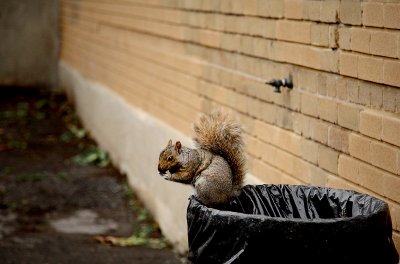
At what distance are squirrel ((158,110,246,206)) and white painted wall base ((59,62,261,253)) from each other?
1.82 meters

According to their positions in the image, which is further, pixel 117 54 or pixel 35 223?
pixel 117 54

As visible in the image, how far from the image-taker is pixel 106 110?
1105 centimetres

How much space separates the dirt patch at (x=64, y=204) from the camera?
7.08m

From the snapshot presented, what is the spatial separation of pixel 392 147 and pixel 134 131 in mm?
5823

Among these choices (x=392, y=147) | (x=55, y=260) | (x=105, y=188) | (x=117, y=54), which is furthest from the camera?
(x=117, y=54)

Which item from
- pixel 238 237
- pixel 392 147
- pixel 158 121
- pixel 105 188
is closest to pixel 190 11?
pixel 158 121

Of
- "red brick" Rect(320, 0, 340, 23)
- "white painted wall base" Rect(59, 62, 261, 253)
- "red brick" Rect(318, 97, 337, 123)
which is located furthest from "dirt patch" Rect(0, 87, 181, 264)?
"red brick" Rect(320, 0, 340, 23)

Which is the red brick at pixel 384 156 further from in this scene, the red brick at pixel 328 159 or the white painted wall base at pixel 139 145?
the white painted wall base at pixel 139 145

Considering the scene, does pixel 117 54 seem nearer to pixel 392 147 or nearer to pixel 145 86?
pixel 145 86

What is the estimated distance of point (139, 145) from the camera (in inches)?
358

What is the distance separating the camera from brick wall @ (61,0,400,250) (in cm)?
389

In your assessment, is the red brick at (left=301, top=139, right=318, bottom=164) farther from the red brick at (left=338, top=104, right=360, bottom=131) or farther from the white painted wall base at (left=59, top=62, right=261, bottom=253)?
the white painted wall base at (left=59, top=62, right=261, bottom=253)

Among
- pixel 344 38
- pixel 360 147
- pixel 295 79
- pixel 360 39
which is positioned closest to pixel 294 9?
pixel 295 79

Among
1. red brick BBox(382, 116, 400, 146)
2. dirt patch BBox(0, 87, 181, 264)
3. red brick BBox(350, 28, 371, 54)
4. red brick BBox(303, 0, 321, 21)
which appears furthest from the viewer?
dirt patch BBox(0, 87, 181, 264)
